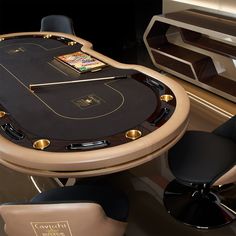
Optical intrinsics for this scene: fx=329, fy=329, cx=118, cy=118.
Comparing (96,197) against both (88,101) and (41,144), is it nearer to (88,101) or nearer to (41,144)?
(41,144)

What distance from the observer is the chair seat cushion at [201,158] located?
1.75m

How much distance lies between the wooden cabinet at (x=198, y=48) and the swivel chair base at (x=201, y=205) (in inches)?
47.7

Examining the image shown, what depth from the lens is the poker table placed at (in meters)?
1.46

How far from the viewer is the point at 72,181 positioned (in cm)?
236

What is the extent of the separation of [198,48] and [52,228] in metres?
2.78

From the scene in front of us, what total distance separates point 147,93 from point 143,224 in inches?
32.3

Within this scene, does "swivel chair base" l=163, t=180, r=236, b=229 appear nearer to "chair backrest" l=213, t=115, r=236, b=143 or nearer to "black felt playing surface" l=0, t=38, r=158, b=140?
"chair backrest" l=213, t=115, r=236, b=143

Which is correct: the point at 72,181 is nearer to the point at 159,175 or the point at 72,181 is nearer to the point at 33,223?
the point at 159,175

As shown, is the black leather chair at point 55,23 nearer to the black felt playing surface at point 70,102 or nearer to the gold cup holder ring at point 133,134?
the black felt playing surface at point 70,102

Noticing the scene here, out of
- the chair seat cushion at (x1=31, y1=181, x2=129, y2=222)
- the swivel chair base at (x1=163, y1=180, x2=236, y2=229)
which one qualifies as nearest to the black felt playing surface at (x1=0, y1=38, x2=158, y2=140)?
the chair seat cushion at (x1=31, y1=181, x2=129, y2=222)

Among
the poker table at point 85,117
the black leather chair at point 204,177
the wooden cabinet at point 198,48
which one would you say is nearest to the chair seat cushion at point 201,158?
the black leather chair at point 204,177

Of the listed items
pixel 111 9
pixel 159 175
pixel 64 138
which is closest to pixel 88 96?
pixel 64 138

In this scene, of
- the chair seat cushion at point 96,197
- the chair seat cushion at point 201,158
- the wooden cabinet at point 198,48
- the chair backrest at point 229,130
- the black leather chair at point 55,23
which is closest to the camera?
the chair seat cushion at point 96,197

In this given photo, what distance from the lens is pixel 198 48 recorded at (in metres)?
3.55
